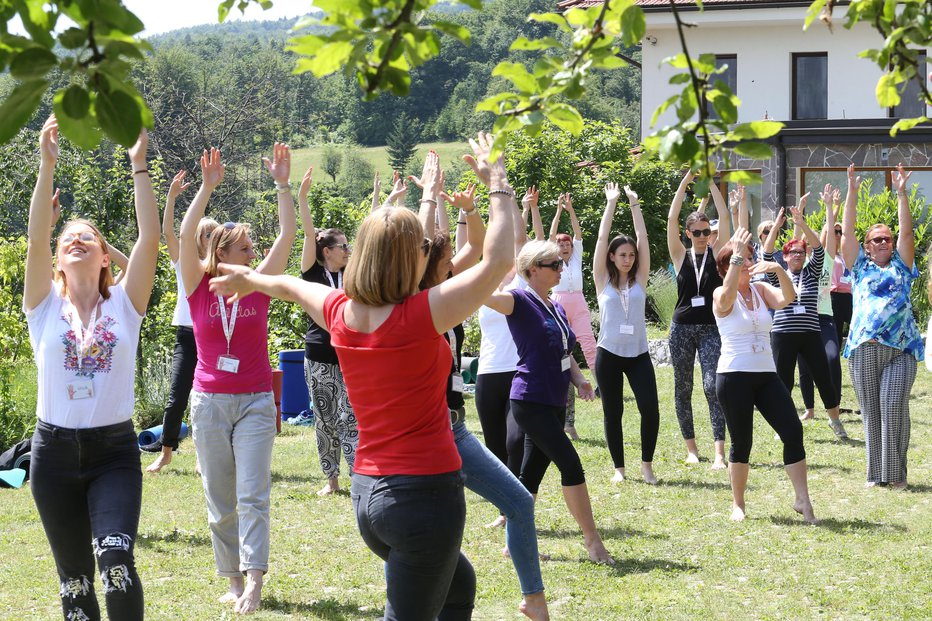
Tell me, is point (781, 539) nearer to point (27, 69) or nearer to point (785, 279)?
point (785, 279)

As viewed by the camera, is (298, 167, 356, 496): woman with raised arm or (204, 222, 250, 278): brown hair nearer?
(204, 222, 250, 278): brown hair

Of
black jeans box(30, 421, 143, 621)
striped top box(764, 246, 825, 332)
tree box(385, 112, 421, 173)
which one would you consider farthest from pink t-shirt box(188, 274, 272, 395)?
tree box(385, 112, 421, 173)

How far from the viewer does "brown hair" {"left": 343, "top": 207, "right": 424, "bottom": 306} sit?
3.67 meters

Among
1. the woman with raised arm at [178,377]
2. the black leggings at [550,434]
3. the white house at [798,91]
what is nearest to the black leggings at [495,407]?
the black leggings at [550,434]

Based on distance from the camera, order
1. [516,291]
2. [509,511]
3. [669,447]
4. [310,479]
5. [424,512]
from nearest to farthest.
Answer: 1. [424,512]
2. [509,511]
3. [516,291]
4. [310,479]
5. [669,447]

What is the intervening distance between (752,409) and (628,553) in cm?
133

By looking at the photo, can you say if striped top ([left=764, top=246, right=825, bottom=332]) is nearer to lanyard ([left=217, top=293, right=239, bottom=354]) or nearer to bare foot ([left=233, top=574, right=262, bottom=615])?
lanyard ([left=217, top=293, right=239, bottom=354])

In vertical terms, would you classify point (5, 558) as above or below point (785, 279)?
below

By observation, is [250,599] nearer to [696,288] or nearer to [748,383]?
[748,383]

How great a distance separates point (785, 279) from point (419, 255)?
182 inches

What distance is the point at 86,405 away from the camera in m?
4.45

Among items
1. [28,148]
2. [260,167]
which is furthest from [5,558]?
[260,167]

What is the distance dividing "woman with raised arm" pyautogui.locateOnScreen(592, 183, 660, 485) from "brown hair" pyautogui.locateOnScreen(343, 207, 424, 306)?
16.7 ft

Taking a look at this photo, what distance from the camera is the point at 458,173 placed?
76.1 metres
